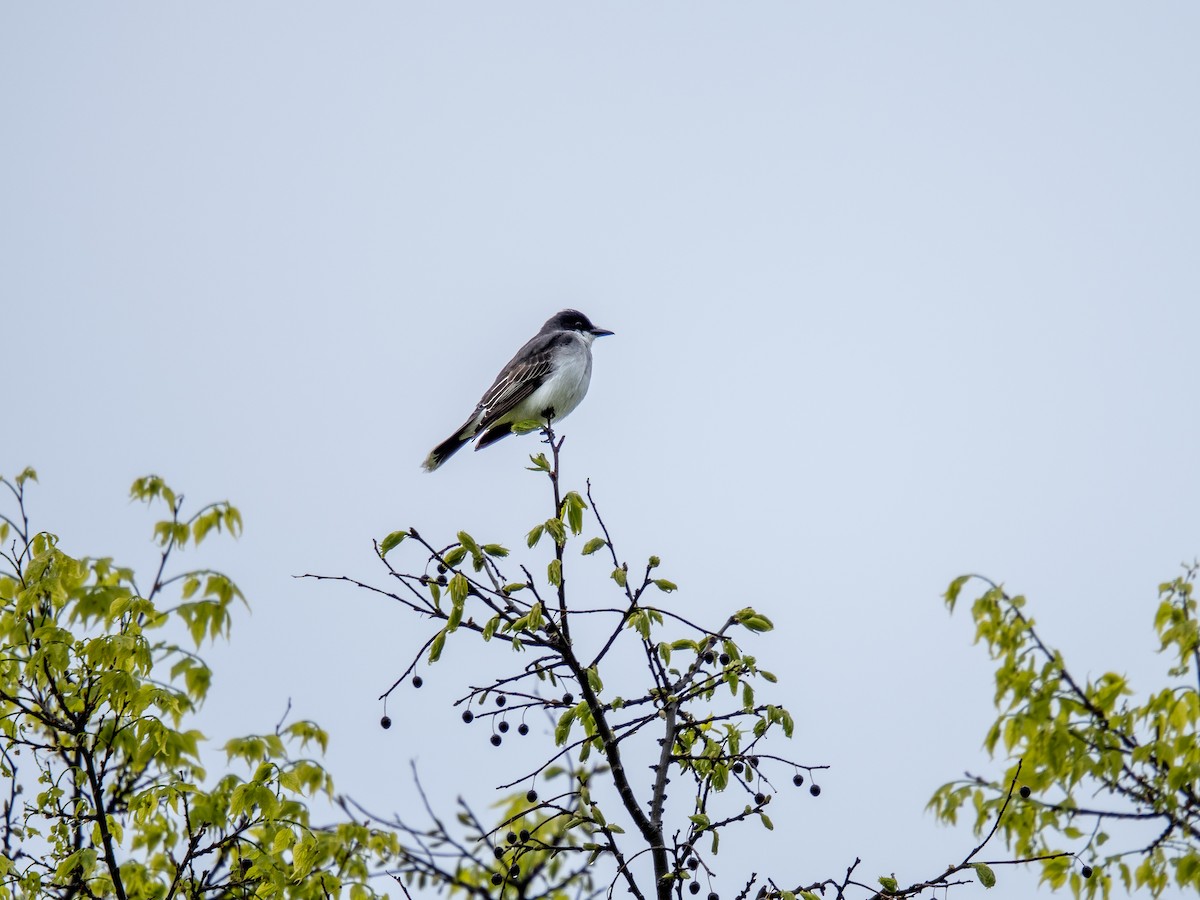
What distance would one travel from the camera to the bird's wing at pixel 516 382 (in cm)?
1211

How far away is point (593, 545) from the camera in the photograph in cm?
501

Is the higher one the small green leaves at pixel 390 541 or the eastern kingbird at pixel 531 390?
the eastern kingbird at pixel 531 390

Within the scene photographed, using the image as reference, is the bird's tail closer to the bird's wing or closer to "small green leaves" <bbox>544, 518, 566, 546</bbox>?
the bird's wing

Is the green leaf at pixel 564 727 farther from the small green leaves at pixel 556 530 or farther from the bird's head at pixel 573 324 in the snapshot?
the bird's head at pixel 573 324

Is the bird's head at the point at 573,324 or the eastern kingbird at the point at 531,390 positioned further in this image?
the bird's head at the point at 573,324

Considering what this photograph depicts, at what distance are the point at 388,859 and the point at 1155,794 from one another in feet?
14.3

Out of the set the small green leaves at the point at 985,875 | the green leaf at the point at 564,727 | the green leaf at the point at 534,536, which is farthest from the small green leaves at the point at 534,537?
the small green leaves at the point at 985,875

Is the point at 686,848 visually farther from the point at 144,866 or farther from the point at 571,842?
the point at 571,842

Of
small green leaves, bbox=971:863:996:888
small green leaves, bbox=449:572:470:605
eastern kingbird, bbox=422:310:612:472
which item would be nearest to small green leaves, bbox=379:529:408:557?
small green leaves, bbox=449:572:470:605

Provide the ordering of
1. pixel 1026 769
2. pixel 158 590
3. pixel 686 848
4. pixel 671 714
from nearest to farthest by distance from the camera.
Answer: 1. pixel 686 848
2. pixel 671 714
3. pixel 1026 769
4. pixel 158 590

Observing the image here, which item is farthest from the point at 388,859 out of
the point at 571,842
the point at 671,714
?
the point at 671,714

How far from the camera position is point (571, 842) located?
8.83 m

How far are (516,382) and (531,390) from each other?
0.58 ft

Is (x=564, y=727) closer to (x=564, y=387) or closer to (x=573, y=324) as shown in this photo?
(x=564, y=387)
